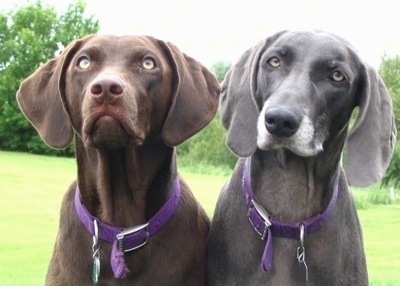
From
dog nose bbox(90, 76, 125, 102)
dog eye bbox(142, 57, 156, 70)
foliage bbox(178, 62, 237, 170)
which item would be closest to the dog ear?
dog eye bbox(142, 57, 156, 70)

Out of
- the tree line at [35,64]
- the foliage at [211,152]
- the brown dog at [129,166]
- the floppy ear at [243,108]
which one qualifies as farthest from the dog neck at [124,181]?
the foliage at [211,152]

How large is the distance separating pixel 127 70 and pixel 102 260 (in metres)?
1.12

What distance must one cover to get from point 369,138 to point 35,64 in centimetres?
5348

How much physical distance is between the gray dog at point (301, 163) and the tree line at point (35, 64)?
43682mm

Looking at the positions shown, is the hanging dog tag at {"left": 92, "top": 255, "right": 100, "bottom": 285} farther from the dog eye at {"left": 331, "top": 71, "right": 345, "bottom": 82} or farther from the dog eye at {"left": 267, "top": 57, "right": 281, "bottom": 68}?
the dog eye at {"left": 331, "top": 71, "right": 345, "bottom": 82}

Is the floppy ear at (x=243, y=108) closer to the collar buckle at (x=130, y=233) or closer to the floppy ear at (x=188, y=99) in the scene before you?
the floppy ear at (x=188, y=99)

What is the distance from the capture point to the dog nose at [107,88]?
3737 mm

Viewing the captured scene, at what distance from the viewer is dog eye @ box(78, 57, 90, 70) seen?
4.16 metres

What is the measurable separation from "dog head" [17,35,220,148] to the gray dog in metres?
0.22

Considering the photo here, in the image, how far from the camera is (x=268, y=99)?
392 centimetres

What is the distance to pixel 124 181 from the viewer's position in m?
4.40

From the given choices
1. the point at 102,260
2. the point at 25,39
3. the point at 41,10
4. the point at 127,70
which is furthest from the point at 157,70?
the point at 41,10

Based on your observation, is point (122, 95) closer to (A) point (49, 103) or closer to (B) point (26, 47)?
(A) point (49, 103)

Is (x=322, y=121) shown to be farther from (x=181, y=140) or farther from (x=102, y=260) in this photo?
(x=102, y=260)
